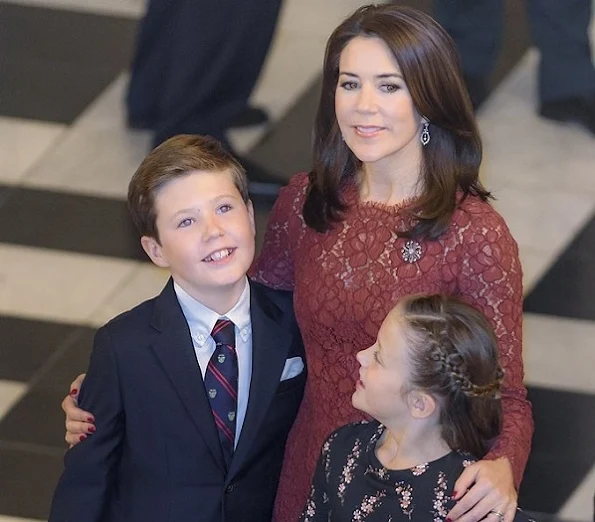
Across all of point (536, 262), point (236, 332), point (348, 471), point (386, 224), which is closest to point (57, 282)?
point (536, 262)

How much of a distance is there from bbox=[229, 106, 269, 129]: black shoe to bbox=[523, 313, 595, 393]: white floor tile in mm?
858

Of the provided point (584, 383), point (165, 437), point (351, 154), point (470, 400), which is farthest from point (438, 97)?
point (584, 383)

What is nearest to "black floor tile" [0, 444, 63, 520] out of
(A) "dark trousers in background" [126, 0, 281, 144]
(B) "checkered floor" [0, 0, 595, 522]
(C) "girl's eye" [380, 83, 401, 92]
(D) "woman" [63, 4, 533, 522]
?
(B) "checkered floor" [0, 0, 595, 522]

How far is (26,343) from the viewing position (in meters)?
3.39

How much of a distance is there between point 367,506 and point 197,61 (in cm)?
175

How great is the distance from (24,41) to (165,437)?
1.76 metres

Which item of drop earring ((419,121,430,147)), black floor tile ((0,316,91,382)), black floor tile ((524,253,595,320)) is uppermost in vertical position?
Result: drop earring ((419,121,430,147))

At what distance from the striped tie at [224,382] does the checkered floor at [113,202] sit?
1135 mm

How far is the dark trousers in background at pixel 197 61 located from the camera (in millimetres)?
3398

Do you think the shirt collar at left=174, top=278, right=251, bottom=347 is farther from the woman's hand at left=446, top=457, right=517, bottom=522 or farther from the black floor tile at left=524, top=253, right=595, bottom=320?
the black floor tile at left=524, top=253, right=595, bottom=320

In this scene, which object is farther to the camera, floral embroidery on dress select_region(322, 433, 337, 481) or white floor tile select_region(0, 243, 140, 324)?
white floor tile select_region(0, 243, 140, 324)

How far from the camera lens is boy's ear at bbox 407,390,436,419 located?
190 centimetres

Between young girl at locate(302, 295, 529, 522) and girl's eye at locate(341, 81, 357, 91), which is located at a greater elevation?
girl's eye at locate(341, 81, 357, 91)

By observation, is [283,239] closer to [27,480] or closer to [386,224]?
[386,224]
